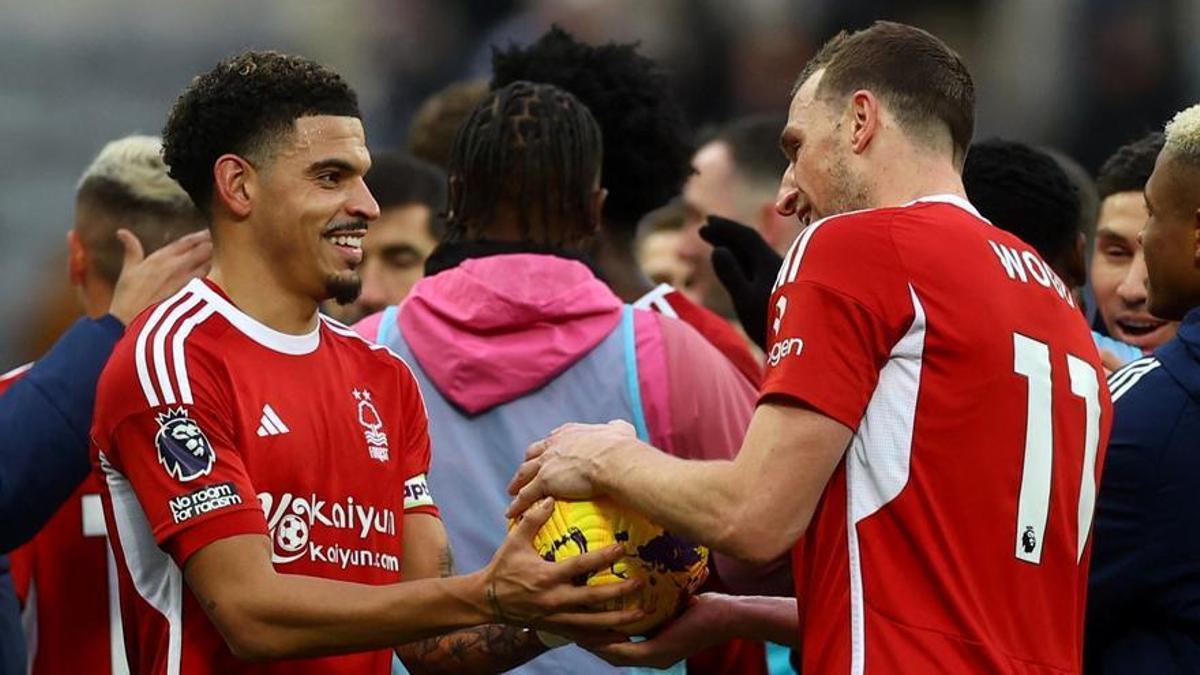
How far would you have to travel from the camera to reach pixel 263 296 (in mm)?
4234

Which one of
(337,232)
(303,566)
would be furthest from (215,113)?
(303,566)

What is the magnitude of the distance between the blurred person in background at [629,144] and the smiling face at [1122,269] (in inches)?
45.8

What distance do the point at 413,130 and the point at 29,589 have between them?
343cm

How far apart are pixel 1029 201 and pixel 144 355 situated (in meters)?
2.53

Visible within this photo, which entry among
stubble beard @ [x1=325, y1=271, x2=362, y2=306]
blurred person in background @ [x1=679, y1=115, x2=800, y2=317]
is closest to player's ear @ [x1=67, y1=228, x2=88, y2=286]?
stubble beard @ [x1=325, y1=271, x2=362, y2=306]

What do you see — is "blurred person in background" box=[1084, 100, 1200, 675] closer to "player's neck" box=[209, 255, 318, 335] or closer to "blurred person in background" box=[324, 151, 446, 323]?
"player's neck" box=[209, 255, 318, 335]

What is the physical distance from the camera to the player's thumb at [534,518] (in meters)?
3.91

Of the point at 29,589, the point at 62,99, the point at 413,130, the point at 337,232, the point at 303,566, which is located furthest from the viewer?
the point at 62,99

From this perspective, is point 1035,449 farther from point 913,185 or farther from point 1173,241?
point 1173,241

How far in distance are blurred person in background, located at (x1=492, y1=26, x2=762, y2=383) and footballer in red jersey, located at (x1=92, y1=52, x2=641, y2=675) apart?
57.9 inches

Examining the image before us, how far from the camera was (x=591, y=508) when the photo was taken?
388 cm

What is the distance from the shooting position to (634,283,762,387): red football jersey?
5.73 meters

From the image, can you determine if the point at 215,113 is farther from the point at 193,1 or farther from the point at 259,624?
the point at 193,1

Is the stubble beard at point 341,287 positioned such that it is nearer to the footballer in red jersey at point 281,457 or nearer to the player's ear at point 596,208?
the footballer in red jersey at point 281,457
